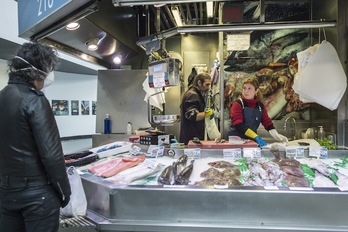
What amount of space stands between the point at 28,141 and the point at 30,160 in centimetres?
11

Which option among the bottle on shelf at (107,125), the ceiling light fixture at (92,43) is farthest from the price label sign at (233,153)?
the bottle on shelf at (107,125)

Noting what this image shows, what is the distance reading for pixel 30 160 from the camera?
5.17 feet

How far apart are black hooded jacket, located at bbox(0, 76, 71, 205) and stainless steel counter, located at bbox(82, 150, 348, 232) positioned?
358 millimetres

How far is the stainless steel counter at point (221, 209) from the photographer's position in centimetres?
151

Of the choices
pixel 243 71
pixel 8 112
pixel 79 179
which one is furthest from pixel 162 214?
pixel 243 71

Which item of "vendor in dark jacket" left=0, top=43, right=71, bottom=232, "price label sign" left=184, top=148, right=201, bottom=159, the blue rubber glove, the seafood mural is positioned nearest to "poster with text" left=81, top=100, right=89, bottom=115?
the seafood mural

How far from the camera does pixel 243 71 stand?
424cm

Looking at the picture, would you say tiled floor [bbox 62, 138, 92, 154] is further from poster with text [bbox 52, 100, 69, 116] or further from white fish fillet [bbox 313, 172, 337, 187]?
white fish fillet [bbox 313, 172, 337, 187]

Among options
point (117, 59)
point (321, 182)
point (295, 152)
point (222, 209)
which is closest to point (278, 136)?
point (295, 152)

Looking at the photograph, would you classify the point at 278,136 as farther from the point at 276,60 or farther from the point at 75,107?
the point at 75,107

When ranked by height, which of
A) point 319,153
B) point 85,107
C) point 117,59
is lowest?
point 319,153

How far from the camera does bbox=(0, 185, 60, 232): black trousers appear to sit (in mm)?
1548

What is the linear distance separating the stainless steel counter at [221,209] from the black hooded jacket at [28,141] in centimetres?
36

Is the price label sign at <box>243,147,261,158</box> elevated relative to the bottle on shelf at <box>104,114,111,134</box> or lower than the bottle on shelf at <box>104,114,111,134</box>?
lower
